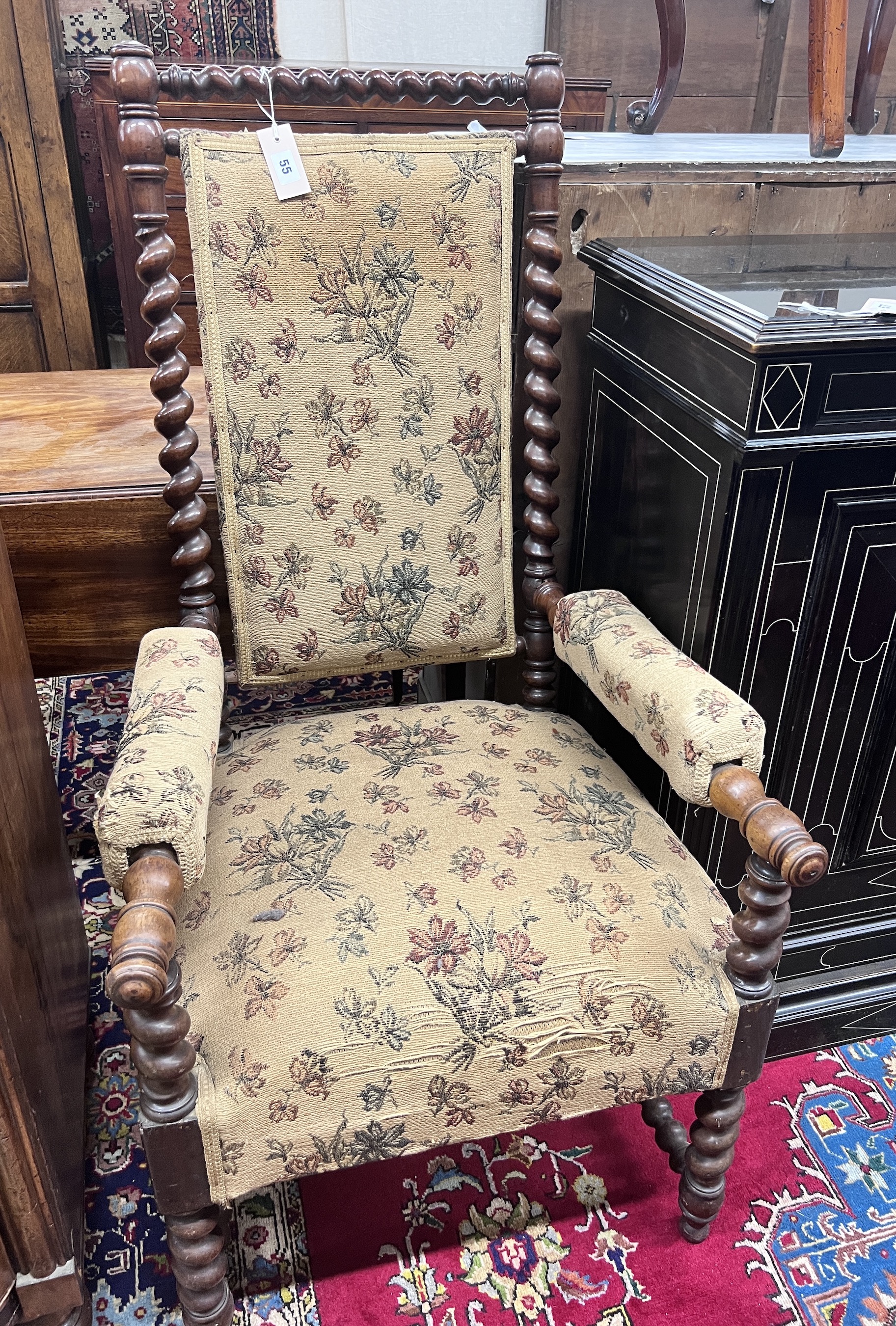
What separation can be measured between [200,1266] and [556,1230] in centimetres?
51

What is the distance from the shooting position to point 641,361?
4.78ft

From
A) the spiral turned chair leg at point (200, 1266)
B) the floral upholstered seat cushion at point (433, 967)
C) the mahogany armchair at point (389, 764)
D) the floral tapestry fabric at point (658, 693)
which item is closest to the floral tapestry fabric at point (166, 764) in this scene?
the mahogany armchair at point (389, 764)

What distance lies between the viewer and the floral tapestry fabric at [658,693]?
1123 millimetres

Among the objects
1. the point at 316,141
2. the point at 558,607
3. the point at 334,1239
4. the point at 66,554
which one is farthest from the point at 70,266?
the point at 334,1239

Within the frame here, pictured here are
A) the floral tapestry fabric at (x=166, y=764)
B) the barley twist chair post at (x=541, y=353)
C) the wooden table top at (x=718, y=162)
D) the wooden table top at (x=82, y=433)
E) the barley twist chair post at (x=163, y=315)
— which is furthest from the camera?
the wooden table top at (x=82, y=433)

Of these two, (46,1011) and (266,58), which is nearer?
(46,1011)

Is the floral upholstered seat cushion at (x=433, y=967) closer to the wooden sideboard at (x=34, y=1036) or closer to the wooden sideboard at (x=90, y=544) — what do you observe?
the wooden sideboard at (x=34, y=1036)

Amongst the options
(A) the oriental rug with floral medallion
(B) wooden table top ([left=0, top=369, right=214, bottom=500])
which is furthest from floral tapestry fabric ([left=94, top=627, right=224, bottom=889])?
(B) wooden table top ([left=0, top=369, right=214, bottom=500])

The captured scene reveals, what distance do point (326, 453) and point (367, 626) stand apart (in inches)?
9.9

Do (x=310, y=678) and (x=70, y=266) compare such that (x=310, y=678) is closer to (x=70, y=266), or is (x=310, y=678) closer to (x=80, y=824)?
(x=80, y=824)

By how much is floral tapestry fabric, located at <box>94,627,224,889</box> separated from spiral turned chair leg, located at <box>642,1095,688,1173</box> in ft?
2.53

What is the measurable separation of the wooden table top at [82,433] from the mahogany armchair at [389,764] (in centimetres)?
46

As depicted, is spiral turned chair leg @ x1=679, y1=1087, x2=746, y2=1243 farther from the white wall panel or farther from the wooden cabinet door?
the white wall panel

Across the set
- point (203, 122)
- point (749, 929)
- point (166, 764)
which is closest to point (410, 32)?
point (203, 122)
